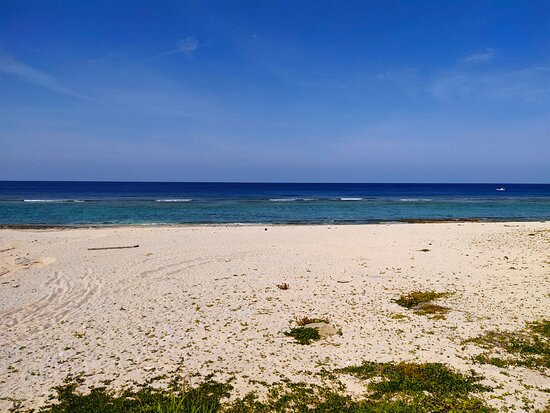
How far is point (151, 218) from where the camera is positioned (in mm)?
36469

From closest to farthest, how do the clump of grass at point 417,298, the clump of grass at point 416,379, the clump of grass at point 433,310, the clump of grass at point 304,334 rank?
1. the clump of grass at point 416,379
2. the clump of grass at point 304,334
3. the clump of grass at point 433,310
4. the clump of grass at point 417,298

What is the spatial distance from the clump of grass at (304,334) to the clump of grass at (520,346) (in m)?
3.02

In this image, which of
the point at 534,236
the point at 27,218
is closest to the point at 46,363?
the point at 534,236

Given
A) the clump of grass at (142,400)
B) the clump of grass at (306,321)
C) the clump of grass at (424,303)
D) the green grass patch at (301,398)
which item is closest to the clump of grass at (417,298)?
the clump of grass at (424,303)

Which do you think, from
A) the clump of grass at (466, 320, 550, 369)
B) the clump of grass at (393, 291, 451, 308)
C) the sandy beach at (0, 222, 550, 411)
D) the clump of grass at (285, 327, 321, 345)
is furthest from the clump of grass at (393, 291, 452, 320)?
the clump of grass at (285, 327, 321, 345)

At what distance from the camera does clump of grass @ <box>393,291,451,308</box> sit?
32.1 feet

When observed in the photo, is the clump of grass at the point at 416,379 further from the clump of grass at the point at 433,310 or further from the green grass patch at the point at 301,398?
the clump of grass at the point at 433,310

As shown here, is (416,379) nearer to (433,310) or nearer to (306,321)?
(306,321)

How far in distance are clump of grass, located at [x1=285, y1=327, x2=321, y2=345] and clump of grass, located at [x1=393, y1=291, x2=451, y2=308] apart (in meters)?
3.12

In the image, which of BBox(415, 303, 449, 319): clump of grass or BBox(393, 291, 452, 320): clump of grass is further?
BBox(393, 291, 452, 320): clump of grass

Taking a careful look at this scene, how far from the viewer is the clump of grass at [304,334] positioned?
24.8 feet

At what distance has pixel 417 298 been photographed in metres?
10.2

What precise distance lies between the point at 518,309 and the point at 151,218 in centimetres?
3289

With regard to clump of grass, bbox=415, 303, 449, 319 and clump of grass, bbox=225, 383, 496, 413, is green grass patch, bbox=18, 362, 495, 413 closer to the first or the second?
clump of grass, bbox=225, 383, 496, 413
